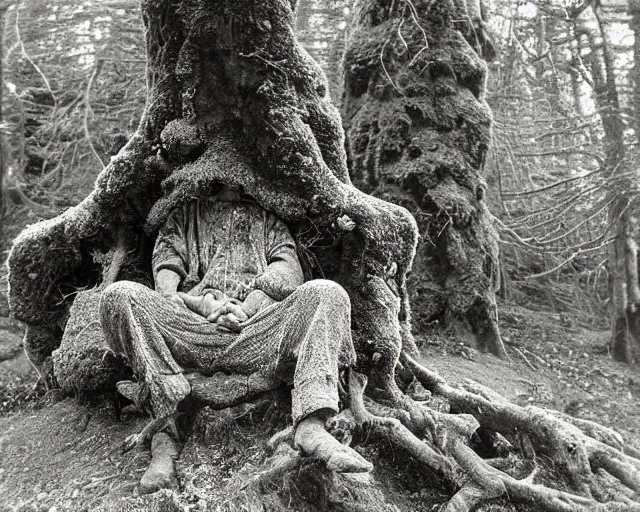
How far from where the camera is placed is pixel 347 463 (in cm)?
361

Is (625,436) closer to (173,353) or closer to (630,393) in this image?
(630,393)

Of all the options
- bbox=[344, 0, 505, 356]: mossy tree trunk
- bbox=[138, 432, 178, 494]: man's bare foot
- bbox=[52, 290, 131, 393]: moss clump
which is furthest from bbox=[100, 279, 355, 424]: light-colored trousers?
bbox=[344, 0, 505, 356]: mossy tree trunk

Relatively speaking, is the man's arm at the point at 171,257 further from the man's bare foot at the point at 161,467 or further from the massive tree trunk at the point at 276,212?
the man's bare foot at the point at 161,467

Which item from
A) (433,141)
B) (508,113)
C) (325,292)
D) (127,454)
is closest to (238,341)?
(325,292)

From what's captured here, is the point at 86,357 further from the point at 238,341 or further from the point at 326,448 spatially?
the point at 326,448

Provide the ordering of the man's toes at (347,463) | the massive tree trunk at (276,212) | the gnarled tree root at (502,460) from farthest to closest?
the massive tree trunk at (276,212), the gnarled tree root at (502,460), the man's toes at (347,463)

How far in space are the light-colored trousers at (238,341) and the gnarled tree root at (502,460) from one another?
1.98 ft

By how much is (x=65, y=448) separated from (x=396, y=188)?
15.4 ft

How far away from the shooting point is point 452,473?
4.51 m

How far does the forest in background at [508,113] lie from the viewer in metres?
9.75

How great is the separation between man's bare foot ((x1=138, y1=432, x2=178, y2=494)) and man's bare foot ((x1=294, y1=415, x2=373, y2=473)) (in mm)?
779

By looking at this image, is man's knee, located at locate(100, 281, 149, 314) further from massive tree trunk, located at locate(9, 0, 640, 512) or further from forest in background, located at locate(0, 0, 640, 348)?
forest in background, located at locate(0, 0, 640, 348)

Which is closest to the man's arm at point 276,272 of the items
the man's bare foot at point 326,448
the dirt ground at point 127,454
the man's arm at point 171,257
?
the man's arm at point 171,257

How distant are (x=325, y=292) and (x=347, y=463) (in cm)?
111
